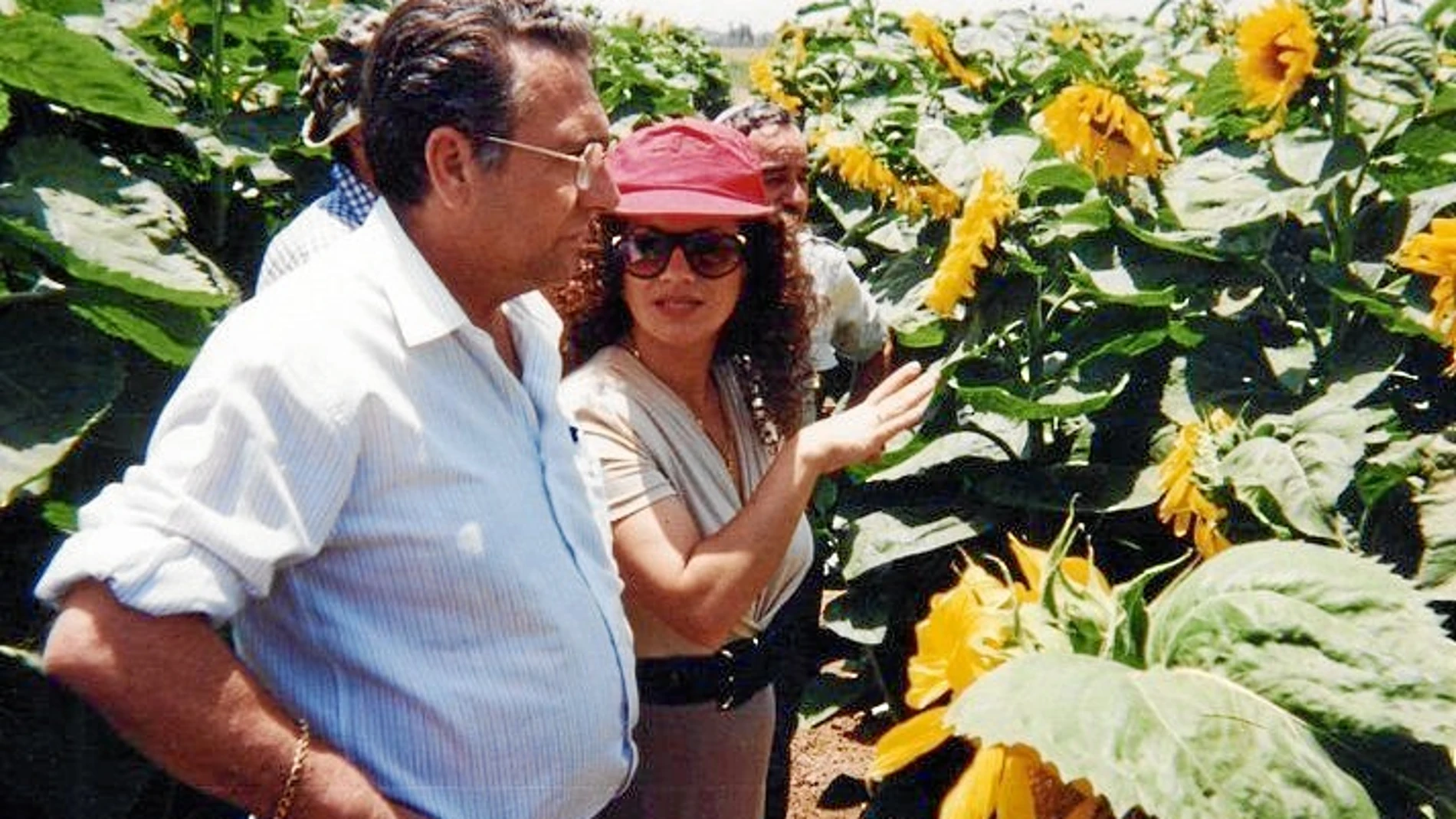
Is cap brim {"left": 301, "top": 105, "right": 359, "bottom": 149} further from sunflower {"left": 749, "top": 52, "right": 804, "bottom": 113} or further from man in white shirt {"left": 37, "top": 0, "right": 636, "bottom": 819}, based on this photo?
sunflower {"left": 749, "top": 52, "right": 804, "bottom": 113}

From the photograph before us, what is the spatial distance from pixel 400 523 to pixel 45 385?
0.77 meters

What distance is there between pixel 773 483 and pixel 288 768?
0.91 m

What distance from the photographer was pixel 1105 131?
265 centimetres

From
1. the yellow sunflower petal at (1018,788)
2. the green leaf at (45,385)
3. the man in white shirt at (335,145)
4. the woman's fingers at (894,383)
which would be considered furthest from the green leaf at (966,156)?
the yellow sunflower petal at (1018,788)

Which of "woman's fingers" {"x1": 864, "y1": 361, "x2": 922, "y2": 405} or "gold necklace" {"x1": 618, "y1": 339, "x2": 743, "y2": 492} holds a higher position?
"woman's fingers" {"x1": 864, "y1": 361, "x2": 922, "y2": 405}

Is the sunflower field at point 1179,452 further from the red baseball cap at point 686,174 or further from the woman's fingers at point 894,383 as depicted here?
the red baseball cap at point 686,174

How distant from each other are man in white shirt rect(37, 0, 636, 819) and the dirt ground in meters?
2.45

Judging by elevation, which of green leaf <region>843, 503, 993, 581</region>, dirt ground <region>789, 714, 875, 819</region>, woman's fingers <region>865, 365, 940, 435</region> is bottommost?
dirt ground <region>789, 714, 875, 819</region>

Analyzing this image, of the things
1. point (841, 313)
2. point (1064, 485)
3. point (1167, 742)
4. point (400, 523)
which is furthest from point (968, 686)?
point (841, 313)

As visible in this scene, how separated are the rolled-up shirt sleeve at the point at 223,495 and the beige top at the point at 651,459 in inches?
32.2

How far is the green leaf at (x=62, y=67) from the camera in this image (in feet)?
6.81

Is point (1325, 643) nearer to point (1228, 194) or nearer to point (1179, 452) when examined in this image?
point (1179, 452)

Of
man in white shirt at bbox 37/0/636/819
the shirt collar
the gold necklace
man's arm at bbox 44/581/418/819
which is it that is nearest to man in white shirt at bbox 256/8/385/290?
the shirt collar

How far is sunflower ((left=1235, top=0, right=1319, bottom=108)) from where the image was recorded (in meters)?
2.17
